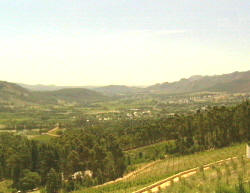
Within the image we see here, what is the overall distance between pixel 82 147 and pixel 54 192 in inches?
488

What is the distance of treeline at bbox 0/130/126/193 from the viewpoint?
48666 millimetres

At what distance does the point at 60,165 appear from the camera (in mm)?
59719

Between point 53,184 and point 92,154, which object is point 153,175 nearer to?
point 92,154

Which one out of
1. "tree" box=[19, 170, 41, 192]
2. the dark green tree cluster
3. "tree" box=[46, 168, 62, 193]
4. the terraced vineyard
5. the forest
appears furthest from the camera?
the dark green tree cluster

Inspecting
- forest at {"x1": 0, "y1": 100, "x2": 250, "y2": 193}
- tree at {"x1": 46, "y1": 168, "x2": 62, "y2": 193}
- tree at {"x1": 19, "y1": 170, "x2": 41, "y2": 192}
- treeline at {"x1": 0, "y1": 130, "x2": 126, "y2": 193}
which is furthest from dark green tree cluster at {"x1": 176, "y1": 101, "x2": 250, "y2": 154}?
tree at {"x1": 19, "y1": 170, "x2": 41, "y2": 192}

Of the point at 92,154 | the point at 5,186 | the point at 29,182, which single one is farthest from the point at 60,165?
the point at 5,186

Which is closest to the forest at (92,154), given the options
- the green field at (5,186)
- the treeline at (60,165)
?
the treeline at (60,165)

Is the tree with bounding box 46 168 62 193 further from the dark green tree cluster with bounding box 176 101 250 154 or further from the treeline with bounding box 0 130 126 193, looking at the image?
the dark green tree cluster with bounding box 176 101 250 154

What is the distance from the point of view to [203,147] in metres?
62.3

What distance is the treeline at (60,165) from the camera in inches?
1916

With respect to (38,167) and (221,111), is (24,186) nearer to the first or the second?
(38,167)

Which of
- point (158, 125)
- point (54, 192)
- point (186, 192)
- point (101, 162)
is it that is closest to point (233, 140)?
point (158, 125)

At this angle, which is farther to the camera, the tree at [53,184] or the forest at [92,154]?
the forest at [92,154]

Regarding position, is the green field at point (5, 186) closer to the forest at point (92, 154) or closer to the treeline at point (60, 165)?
the treeline at point (60, 165)
